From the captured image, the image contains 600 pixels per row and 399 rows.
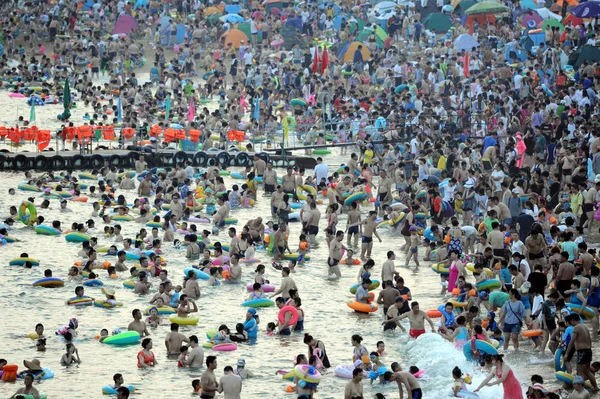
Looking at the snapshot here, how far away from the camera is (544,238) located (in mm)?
21031

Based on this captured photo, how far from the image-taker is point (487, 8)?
3906cm

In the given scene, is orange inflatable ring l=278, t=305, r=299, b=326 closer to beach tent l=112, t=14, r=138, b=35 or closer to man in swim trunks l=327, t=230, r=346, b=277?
man in swim trunks l=327, t=230, r=346, b=277

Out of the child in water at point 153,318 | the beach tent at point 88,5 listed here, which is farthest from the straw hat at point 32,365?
the beach tent at point 88,5

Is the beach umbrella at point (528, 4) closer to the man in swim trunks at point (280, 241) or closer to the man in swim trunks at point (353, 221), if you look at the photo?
the man in swim trunks at point (353, 221)

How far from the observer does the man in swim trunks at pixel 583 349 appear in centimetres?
1586

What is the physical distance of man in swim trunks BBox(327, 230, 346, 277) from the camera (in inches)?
912

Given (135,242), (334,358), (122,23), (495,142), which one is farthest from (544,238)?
(122,23)

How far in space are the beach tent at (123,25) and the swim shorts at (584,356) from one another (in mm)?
32035

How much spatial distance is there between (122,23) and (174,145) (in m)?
11.4

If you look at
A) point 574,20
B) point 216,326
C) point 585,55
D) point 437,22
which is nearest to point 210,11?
point 437,22

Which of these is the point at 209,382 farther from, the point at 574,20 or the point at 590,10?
the point at 574,20

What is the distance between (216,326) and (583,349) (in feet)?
22.9

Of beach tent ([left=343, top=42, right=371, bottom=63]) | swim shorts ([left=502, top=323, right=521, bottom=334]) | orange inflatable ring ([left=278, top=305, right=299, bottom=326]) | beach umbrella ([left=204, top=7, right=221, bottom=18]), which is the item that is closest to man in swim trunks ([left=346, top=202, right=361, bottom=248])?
orange inflatable ring ([left=278, top=305, right=299, bottom=326])

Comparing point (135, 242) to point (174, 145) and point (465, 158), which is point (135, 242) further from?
point (174, 145)
